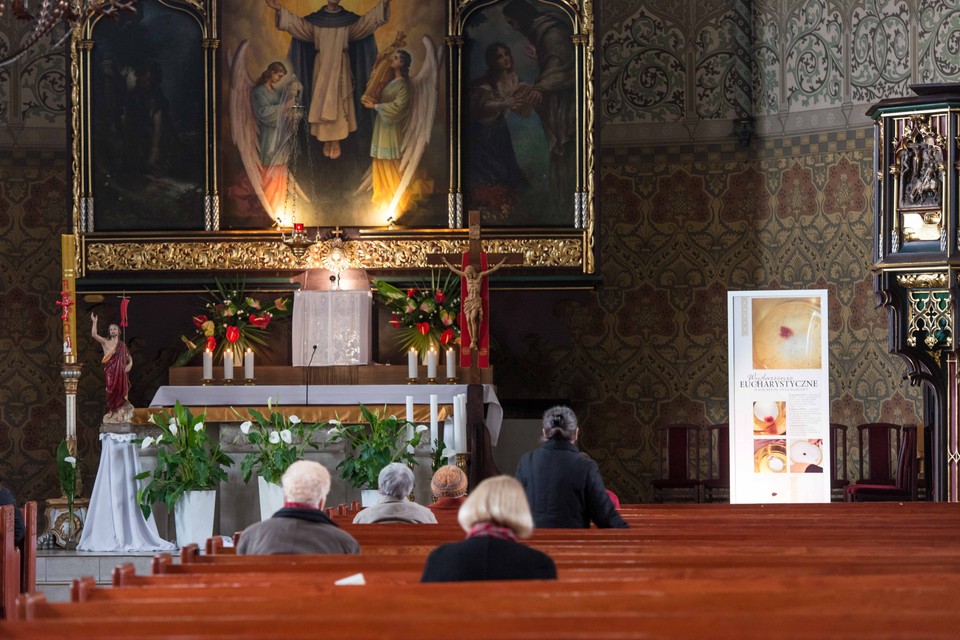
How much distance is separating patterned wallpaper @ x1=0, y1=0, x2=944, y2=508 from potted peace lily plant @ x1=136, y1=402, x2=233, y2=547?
462 centimetres

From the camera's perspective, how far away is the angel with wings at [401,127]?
13498mm

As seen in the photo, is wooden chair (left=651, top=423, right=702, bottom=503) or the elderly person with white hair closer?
the elderly person with white hair

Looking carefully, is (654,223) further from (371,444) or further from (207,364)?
(371,444)

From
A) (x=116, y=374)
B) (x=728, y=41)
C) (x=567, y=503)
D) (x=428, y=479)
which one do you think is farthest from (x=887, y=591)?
(x=728, y=41)

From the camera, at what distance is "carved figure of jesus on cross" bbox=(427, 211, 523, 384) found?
12734 millimetres

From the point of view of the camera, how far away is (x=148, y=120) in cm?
1352

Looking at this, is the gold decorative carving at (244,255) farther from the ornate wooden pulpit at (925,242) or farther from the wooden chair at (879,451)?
the ornate wooden pulpit at (925,242)

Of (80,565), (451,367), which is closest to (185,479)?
(80,565)

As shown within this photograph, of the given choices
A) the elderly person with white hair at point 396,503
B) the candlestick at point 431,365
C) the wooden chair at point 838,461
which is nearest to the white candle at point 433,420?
the candlestick at point 431,365

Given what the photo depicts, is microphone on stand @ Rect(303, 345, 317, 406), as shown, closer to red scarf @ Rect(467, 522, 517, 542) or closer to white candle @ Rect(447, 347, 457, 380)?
white candle @ Rect(447, 347, 457, 380)

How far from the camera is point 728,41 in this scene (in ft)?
48.3

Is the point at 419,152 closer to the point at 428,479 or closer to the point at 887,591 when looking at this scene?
the point at 428,479

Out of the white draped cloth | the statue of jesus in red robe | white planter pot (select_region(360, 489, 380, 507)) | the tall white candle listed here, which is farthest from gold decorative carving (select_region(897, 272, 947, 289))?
the tall white candle

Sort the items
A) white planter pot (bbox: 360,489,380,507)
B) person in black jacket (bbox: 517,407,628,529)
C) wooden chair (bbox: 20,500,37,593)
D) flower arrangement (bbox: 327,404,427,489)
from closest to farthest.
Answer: person in black jacket (bbox: 517,407,628,529) < wooden chair (bbox: 20,500,37,593) < white planter pot (bbox: 360,489,380,507) < flower arrangement (bbox: 327,404,427,489)
